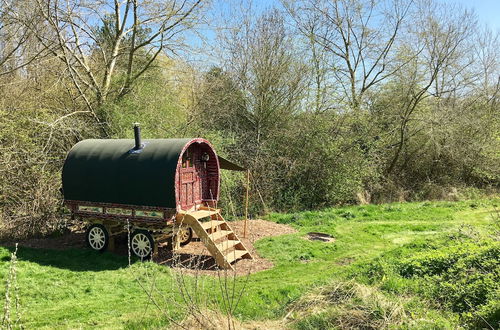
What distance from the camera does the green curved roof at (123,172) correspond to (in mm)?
9656

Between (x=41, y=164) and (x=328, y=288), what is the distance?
33.8 feet

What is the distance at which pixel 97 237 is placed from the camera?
10688 millimetres

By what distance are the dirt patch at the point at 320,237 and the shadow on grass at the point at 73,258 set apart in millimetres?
5316

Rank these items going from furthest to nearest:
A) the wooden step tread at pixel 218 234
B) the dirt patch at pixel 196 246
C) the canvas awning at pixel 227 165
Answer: the canvas awning at pixel 227 165 < the wooden step tread at pixel 218 234 < the dirt patch at pixel 196 246

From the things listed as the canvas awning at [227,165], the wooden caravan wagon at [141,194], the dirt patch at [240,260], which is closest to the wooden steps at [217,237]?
the wooden caravan wagon at [141,194]

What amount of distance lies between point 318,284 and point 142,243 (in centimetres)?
498

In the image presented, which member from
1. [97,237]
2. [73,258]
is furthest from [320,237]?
[73,258]

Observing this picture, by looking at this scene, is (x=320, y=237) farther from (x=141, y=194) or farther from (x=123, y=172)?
(x=123, y=172)

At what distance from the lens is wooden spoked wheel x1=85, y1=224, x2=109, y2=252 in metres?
10.6

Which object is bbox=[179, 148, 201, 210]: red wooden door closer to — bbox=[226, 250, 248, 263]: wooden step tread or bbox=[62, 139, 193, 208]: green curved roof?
bbox=[62, 139, 193, 208]: green curved roof

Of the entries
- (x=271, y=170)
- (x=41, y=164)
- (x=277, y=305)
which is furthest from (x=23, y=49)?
(x=277, y=305)

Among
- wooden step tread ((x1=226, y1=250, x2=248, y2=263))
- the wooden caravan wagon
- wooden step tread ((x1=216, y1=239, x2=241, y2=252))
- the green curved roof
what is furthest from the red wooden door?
wooden step tread ((x1=226, y1=250, x2=248, y2=263))

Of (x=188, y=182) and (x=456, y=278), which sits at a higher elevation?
(x=188, y=182)

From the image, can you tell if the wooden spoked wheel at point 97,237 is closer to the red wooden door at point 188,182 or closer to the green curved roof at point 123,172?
the green curved roof at point 123,172
